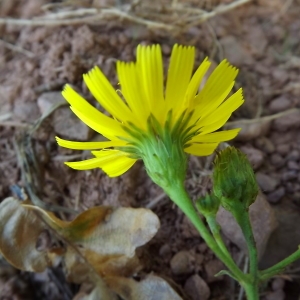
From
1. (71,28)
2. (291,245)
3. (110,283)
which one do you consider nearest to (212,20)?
(71,28)

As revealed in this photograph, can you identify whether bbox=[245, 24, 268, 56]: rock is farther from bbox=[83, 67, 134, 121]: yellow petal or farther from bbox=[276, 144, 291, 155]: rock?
bbox=[83, 67, 134, 121]: yellow petal

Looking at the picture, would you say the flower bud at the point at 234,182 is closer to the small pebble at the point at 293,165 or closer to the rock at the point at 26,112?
the small pebble at the point at 293,165

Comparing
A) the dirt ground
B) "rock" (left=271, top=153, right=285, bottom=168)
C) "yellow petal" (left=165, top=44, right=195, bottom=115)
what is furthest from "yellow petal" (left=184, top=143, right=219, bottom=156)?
"rock" (left=271, top=153, right=285, bottom=168)

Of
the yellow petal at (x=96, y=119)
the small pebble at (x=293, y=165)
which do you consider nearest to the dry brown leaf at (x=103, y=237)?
the yellow petal at (x=96, y=119)

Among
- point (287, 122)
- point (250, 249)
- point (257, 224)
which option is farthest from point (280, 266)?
point (287, 122)

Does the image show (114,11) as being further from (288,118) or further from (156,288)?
(156,288)
